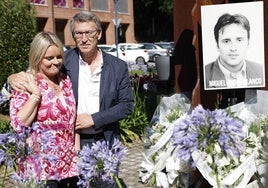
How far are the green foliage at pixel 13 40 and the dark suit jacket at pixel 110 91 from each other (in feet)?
25.3

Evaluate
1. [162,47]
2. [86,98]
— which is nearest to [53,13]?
[162,47]

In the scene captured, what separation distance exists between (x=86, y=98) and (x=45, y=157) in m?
1.02

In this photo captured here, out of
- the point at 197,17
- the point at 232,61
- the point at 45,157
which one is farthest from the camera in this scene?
the point at 197,17

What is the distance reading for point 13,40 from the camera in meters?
10.6

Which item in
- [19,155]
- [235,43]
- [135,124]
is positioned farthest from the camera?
[135,124]

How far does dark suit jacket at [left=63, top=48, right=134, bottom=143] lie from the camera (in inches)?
121

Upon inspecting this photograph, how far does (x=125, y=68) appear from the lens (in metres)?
3.22

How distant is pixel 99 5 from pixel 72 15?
3914mm

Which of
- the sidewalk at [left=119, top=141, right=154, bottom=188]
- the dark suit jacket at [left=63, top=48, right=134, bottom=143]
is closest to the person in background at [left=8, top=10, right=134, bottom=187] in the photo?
the dark suit jacket at [left=63, top=48, right=134, bottom=143]

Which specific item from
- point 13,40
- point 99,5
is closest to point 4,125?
point 13,40

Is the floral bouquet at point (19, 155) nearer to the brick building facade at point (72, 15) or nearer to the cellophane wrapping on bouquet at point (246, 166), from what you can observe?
the cellophane wrapping on bouquet at point (246, 166)

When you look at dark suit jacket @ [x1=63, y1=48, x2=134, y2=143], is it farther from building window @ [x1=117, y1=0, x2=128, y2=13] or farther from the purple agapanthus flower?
building window @ [x1=117, y1=0, x2=128, y2=13]

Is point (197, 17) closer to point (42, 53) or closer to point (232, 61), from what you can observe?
point (232, 61)

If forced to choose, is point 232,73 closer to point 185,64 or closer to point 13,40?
point 185,64
